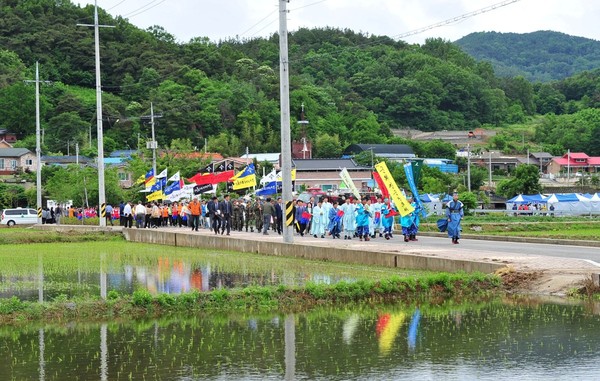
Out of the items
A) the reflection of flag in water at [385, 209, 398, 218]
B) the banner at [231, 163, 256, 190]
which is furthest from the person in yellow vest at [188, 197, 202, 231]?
the reflection of flag in water at [385, 209, 398, 218]

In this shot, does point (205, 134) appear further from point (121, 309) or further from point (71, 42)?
point (121, 309)

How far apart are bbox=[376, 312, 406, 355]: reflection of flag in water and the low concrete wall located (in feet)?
15.2

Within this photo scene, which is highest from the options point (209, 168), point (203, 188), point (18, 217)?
point (209, 168)

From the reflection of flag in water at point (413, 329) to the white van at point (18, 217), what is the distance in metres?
54.5

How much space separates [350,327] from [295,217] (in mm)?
22616

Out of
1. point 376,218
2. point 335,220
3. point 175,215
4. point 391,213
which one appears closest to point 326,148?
point 175,215

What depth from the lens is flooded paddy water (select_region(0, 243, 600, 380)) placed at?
10562 millimetres

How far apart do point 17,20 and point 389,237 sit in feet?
397

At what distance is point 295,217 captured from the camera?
36281 millimetres

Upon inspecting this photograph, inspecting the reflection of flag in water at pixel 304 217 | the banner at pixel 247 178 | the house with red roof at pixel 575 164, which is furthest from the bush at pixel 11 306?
the house with red roof at pixel 575 164

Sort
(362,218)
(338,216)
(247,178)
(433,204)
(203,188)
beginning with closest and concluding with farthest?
(362,218) → (338,216) → (247,178) → (203,188) → (433,204)

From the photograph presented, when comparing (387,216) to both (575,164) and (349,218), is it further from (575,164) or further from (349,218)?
(575,164)

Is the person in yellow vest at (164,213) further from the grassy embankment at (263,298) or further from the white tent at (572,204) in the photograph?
the white tent at (572,204)

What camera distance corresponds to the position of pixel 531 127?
159m
